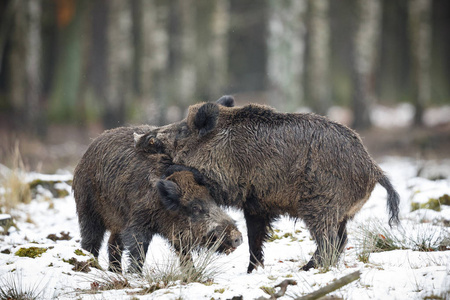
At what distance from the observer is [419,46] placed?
57.3ft

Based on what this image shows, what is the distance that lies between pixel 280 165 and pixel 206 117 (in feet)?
3.24

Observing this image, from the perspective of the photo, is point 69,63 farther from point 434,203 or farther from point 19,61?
point 434,203

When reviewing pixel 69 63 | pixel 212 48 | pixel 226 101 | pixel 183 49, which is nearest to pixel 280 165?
pixel 226 101

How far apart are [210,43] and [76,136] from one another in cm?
736

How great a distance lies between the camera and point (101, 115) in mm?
20391

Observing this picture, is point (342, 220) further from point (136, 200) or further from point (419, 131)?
point (419, 131)

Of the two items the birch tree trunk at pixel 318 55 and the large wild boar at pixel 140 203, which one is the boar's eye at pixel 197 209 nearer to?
the large wild boar at pixel 140 203

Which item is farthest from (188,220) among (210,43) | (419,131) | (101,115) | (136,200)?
(210,43)

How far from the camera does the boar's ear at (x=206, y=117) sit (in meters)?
Answer: 5.52

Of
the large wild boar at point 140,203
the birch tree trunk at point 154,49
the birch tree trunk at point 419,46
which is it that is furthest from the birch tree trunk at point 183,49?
the large wild boar at point 140,203

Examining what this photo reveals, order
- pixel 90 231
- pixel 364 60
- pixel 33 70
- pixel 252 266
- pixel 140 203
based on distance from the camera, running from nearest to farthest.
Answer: pixel 140 203
pixel 252 266
pixel 90 231
pixel 33 70
pixel 364 60

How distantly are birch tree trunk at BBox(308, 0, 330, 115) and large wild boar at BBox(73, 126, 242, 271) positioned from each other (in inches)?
536

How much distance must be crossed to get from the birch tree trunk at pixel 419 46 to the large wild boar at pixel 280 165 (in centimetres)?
1330

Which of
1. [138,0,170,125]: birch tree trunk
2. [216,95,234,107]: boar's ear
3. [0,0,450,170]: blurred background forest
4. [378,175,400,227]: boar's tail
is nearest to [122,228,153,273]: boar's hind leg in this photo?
[216,95,234,107]: boar's ear
